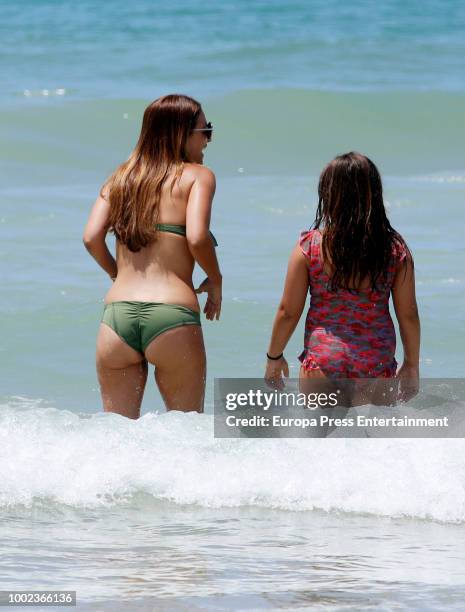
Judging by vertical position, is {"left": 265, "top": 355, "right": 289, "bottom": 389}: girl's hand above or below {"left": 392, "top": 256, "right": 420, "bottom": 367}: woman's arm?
below

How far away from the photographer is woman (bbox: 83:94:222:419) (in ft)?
14.7

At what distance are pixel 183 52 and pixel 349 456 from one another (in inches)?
637

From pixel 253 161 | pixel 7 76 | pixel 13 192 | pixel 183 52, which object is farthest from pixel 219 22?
pixel 13 192

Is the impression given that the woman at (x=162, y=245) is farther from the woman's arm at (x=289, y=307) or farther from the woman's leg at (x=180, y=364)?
the woman's arm at (x=289, y=307)

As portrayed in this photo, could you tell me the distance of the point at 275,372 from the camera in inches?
169

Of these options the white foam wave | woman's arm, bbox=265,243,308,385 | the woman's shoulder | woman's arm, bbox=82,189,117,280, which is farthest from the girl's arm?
woman's arm, bbox=82,189,117,280

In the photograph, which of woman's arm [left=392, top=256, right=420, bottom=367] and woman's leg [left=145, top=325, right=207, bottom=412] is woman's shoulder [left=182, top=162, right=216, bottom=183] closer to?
woman's leg [left=145, top=325, right=207, bottom=412]

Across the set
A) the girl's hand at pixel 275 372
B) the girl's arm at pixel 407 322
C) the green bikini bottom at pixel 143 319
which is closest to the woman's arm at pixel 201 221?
the green bikini bottom at pixel 143 319

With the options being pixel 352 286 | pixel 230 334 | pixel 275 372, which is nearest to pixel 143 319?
pixel 275 372

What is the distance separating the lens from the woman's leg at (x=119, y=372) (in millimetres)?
4543

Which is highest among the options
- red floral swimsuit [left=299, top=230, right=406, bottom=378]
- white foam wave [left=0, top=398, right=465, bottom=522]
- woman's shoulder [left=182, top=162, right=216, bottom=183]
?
woman's shoulder [left=182, top=162, right=216, bottom=183]

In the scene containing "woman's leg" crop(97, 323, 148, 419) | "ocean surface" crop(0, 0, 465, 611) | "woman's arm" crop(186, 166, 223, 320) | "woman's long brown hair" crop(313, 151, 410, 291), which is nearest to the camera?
"ocean surface" crop(0, 0, 465, 611)

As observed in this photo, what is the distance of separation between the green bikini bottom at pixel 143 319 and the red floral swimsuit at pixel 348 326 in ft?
1.88

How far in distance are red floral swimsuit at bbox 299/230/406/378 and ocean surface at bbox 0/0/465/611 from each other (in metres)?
0.58
